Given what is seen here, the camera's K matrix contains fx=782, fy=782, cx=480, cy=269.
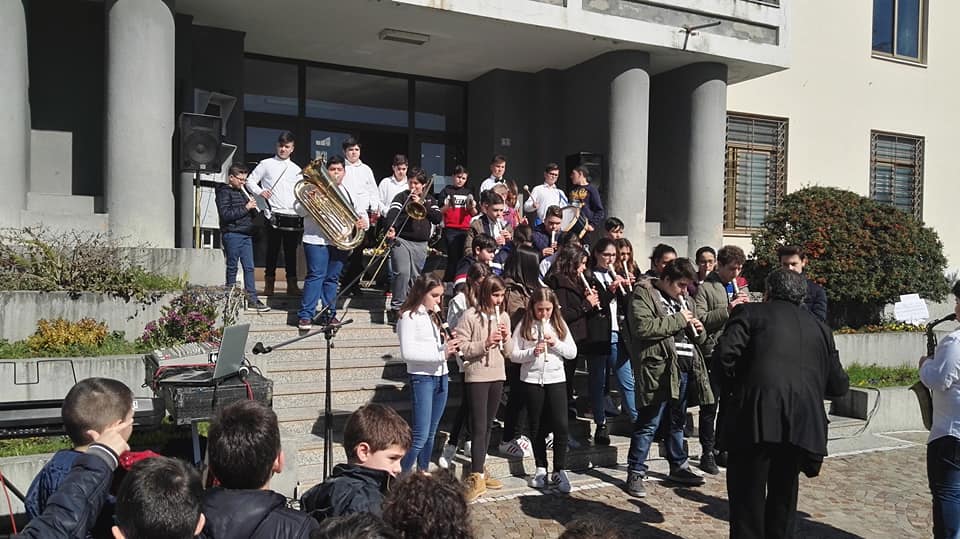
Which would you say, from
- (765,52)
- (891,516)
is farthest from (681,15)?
(891,516)

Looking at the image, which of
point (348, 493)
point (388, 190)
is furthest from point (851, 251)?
point (348, 493)

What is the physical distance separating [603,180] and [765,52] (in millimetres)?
3327

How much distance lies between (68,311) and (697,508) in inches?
235

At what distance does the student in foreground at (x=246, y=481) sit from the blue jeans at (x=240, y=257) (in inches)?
244

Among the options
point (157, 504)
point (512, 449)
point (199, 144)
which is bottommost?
point (512, 449)

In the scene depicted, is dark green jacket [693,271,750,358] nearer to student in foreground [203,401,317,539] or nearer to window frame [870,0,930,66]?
student in foreground [203,401,317,539]

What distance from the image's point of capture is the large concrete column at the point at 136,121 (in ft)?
28.4

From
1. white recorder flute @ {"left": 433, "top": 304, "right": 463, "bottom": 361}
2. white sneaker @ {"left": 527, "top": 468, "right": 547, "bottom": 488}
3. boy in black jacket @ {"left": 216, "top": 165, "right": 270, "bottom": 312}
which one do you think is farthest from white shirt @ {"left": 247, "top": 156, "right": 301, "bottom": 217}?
white sneaker @ {"left": 527, "top": 468, "right": 547, "bottom": 488}

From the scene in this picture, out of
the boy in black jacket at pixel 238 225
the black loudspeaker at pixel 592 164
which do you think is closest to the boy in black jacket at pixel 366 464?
the boy in black jacket at pixel 238 225

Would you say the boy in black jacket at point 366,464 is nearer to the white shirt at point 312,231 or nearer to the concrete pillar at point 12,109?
the white shirt at point 312,231

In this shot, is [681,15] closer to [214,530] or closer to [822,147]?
[822,147]

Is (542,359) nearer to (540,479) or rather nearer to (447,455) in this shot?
(540,479)

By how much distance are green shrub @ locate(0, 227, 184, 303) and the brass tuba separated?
1573 mm

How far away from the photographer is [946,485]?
15.1 ft
